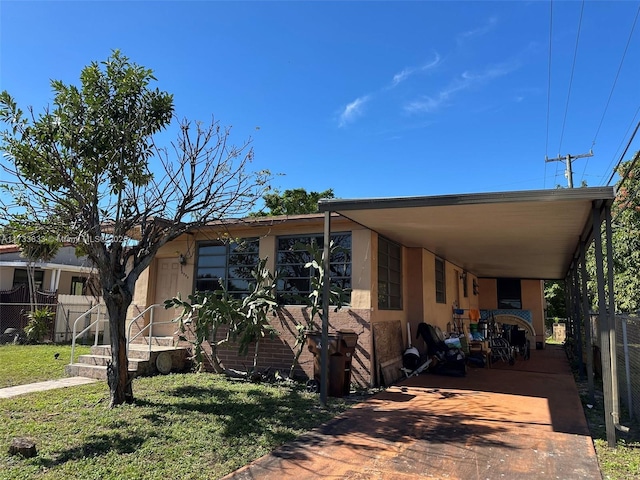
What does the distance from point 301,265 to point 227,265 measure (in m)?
2.02

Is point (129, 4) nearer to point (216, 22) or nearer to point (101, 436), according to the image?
point (216, 22)

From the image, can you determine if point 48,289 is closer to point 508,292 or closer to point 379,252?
point 379,252

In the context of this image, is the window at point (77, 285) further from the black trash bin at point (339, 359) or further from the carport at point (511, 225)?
the black trash bin at point (339, 359)

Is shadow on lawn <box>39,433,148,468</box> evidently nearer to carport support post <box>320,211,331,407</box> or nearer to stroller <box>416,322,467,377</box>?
carport support post <box>320,211,331,407</box>

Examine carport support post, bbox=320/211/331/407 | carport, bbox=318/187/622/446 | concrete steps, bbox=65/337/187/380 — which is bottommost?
concrete steps, bbox=65/337/187/380

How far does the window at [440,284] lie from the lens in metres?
12.8

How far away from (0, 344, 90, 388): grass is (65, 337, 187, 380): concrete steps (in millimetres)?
427

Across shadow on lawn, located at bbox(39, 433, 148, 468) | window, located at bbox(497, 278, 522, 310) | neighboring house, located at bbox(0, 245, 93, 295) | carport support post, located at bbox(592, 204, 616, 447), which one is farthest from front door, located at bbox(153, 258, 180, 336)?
window, located at bbox(497, 278, 522, 310)

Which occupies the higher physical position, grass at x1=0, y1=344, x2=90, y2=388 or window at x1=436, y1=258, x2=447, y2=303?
window at x1=436, y1=258, x2=447, y2=303

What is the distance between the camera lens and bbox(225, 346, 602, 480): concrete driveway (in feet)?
14.0

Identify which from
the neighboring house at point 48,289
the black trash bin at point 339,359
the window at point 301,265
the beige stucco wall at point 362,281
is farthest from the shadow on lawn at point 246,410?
the neighboring house at point 48,289

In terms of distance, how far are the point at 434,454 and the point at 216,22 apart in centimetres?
818

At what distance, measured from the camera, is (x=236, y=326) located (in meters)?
8.61

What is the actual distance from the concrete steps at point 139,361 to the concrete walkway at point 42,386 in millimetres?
229
